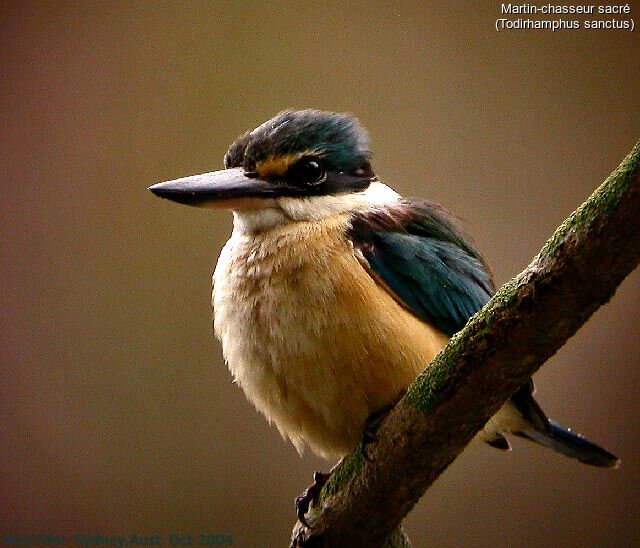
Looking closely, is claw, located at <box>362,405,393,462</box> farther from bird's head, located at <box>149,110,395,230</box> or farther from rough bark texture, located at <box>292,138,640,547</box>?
bird's head, located at <box>149,110,395,230</box>

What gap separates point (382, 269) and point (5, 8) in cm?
215

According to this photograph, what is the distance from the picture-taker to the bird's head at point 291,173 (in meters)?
1.93

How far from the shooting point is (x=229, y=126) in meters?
3.39

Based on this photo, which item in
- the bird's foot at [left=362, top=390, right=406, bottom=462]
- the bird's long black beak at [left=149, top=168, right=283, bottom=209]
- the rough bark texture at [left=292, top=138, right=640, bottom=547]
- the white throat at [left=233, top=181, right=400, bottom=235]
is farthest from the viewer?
the white throat at [left=233, top=181, right=400, bottom=235]

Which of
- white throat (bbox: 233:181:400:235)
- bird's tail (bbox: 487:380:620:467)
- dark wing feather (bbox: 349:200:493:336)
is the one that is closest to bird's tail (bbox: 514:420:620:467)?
bird's tail (bbox: 487:380:620:467)

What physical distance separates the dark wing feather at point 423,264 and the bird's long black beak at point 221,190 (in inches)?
7.8

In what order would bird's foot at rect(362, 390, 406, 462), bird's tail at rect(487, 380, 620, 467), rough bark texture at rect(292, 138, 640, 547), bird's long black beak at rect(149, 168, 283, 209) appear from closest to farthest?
rough bark texture at rect(292, 138, 640, 547) → bird's foot at rect(362, 390, 406, 462) → bird's long black beak at rect(149, 168, 283, 209) → bird's tail at rect(487, 380, 620, 467)

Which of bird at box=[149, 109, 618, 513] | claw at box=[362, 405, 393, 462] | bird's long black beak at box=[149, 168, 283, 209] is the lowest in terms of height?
claw at box=[362, 405, 393, 462]

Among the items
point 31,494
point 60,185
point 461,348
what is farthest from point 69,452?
point 461,348

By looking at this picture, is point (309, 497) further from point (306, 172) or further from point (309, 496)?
point (306, 172)

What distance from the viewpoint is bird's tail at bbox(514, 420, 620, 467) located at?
2156 millimetres

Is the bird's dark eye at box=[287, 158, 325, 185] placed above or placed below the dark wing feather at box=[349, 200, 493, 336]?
above

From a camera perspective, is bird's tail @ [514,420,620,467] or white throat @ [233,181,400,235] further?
bird's tail @ [514,420,620,467]

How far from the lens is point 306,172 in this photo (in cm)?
202
